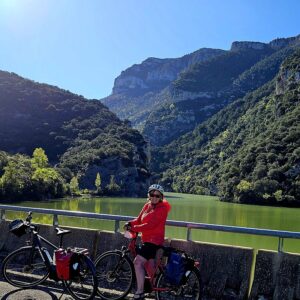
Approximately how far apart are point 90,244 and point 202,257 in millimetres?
2364

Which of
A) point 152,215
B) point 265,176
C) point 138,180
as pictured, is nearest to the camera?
point 152,215

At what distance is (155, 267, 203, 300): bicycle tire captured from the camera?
6631 mm

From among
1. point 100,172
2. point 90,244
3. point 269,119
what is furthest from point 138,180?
point 90,244

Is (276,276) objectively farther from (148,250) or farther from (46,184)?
(46,184)

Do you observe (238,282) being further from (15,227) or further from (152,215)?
(15,227)

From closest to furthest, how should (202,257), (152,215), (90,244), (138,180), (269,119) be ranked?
Answer: (152,215), (202,257), (90,244), (138,180), (269,119)

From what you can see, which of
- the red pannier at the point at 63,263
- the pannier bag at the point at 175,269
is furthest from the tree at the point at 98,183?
the pannier bag at the point at 175,269

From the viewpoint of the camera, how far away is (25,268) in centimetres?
762

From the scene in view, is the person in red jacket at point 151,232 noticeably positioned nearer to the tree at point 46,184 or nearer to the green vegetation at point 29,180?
the green vegetation at point 29,180

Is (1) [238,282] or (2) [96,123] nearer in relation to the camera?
(1) [238,282]

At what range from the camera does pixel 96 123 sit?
161 meters

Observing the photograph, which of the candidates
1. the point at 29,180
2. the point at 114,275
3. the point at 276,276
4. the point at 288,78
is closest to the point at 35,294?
the point at 114,275

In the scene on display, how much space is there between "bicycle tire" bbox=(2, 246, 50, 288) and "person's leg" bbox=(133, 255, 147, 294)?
1.78 meters

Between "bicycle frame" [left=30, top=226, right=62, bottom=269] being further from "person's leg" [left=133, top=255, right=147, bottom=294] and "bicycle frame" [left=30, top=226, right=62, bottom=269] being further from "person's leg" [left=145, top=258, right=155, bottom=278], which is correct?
"person's leg" [left=145, top=258, right=155, bottom=278]
